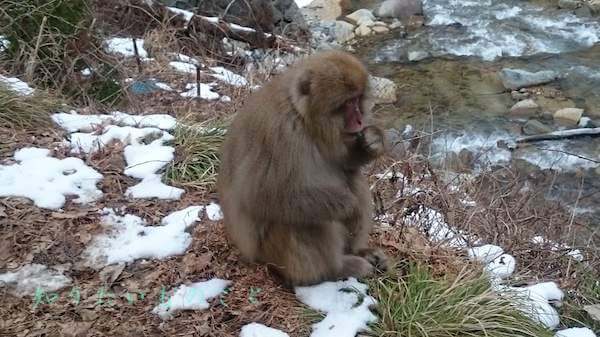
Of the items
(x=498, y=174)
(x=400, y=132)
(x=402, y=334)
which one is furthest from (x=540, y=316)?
(x=400, y=132)

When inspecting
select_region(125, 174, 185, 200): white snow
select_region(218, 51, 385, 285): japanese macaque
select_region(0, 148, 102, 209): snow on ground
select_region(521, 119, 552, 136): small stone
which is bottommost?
select_region(521, 119, 552, 136): small stone

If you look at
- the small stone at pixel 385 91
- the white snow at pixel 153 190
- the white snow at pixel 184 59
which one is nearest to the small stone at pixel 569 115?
the small stone at pixel 385 91

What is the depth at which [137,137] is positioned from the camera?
441 cm

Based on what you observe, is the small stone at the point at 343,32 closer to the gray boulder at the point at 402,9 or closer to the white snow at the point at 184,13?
the gray boulder at the point at 402,9

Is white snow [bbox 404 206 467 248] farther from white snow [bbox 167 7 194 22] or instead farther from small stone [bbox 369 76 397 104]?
white snow [bbox 167 7 194 22]

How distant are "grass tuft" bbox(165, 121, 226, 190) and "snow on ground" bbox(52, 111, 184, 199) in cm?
6

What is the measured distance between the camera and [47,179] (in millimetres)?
3832

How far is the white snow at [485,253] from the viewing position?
3783 mm

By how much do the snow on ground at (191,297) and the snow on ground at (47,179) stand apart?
0.90m

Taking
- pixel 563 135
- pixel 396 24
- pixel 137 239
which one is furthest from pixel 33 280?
pixel 396 24

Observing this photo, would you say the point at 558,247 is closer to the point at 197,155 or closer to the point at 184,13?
the point at 197,155

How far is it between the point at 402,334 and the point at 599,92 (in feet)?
21.1

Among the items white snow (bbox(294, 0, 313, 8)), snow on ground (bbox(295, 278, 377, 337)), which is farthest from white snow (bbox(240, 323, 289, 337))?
white snow (bbox(294, 0, 313, 8))

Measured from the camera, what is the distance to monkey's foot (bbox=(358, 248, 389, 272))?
340 cm
